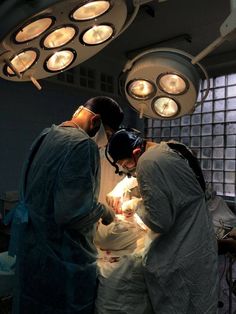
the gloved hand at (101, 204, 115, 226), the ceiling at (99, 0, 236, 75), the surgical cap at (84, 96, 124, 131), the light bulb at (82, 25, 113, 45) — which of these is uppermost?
the ceiling at (99, 0, 236, 75)

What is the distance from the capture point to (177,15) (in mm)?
3018

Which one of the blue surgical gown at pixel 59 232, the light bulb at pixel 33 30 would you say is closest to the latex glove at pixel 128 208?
the blue surgical gown at pixel 59 232

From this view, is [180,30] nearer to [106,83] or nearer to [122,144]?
[106,83]

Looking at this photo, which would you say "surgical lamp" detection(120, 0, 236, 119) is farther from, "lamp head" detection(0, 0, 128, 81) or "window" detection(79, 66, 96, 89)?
"window" detection(79, 66, 96, 89)

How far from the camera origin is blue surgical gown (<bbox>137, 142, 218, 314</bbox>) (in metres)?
1.36

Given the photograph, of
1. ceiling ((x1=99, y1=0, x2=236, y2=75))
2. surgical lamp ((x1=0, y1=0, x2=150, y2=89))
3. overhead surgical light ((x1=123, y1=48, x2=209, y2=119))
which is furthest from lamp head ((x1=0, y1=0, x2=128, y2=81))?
ceiling ((x1=99, y1=0, x2=236, y2=75))

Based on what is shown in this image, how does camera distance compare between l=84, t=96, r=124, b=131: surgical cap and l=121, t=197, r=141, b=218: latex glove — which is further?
l=121, t=197, r=141, b=218: latex glove

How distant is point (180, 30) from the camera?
132 inches

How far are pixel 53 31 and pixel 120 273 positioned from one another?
101 cm

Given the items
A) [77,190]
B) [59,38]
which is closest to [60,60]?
[59,38]

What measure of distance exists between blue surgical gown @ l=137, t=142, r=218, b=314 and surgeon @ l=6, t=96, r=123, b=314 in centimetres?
24

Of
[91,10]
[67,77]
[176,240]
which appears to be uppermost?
[67,77]

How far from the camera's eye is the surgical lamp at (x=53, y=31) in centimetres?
83

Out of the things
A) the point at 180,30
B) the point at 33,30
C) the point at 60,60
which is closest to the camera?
the point at 33,30
